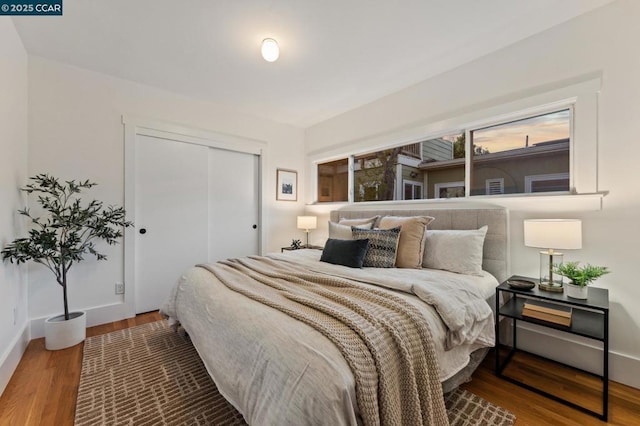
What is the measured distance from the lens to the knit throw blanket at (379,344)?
3.20 feet

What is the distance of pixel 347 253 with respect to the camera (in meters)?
2.38

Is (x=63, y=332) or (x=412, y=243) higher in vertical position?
(x=412, y=243)

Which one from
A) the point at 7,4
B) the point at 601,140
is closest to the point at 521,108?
the point at 601,140

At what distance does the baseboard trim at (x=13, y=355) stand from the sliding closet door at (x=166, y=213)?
2.82ft

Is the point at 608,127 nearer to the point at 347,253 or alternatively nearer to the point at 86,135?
the point at 347,253

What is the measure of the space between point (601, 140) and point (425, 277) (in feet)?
5.12

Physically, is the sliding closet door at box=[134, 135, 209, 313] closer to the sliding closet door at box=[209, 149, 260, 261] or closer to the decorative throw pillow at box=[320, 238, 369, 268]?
the sliding closet door at box=[209, 149, 260, 261]

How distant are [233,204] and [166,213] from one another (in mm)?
861

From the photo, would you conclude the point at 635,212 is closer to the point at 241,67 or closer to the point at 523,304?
the point at 523,304

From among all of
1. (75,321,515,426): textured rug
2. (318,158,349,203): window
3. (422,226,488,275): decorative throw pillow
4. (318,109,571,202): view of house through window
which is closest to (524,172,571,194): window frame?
(318,109,571,202): view of house through window

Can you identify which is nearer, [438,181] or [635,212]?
[635,212]

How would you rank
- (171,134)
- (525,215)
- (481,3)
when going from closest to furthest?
(481,3)
(525,215)
(171,134)

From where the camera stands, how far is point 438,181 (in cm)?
295

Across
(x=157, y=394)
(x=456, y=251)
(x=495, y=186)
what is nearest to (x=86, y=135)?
(x=157, y=394)
